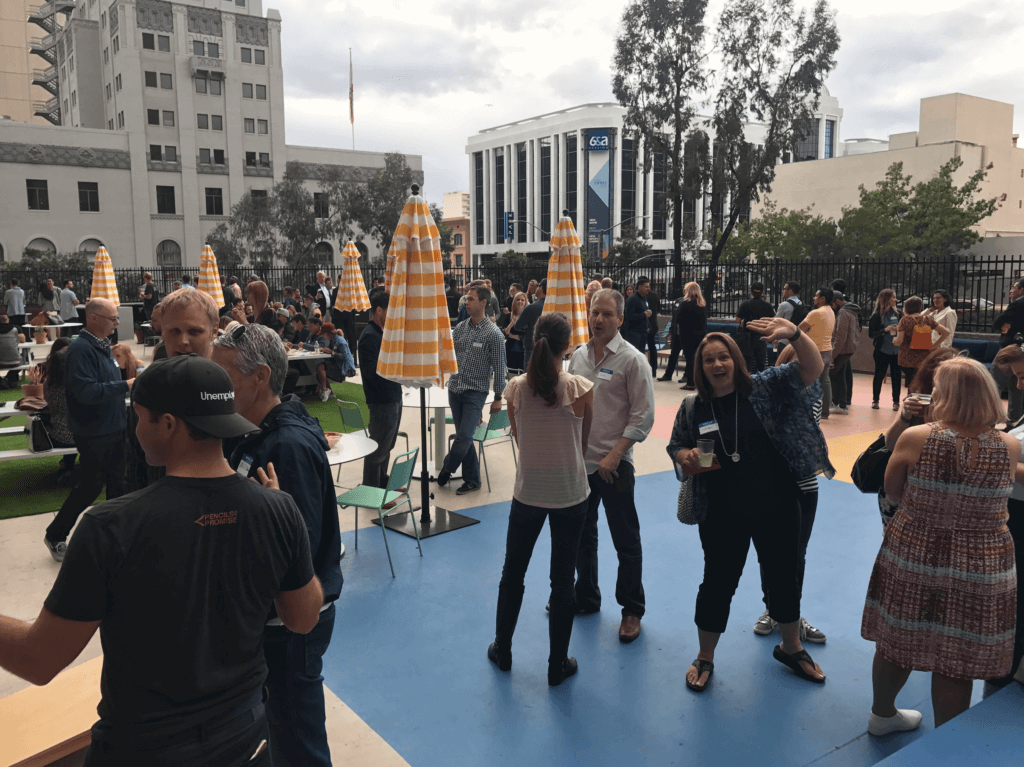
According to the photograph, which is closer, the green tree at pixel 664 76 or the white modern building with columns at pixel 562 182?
the green tree at pixel 664 76

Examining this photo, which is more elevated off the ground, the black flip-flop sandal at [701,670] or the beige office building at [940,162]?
the beige office building at [940,162]

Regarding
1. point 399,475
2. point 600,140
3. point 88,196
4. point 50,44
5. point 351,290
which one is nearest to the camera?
point 399,475

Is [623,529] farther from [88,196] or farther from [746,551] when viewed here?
[88,196]

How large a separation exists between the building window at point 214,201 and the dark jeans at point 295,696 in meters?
55.6

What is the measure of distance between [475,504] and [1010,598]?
15.9 feet

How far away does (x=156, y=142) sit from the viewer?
50.6m

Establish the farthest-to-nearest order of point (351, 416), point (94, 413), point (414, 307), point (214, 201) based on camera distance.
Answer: point (214, 201) < point (351, 416) < point (414, 307) < point (94, 413)

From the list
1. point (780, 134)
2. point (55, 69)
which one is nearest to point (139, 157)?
point (55, 69)

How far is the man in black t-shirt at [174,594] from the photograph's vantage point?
1.61m

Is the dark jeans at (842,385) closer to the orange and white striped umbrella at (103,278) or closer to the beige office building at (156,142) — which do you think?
the orange and white striped umbrella at (103,278)

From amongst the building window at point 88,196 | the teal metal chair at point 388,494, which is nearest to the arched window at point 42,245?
the building window at point 88,196

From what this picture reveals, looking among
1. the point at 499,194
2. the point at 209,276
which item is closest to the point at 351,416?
the point at 209,276

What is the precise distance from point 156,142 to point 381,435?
5274cm

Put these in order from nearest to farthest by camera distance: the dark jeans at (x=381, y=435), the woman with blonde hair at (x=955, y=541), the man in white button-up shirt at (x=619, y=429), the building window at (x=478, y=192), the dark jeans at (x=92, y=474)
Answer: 1. the woman with blonde hair at (x=955, y=541)
2. the man in white button-up shirt at (x=619, y=429)
3. the dark jeans at (x=92, y=474)
4. the dark jeans at (x=381, y=435)
5. the building window at (x=478, y=192)
